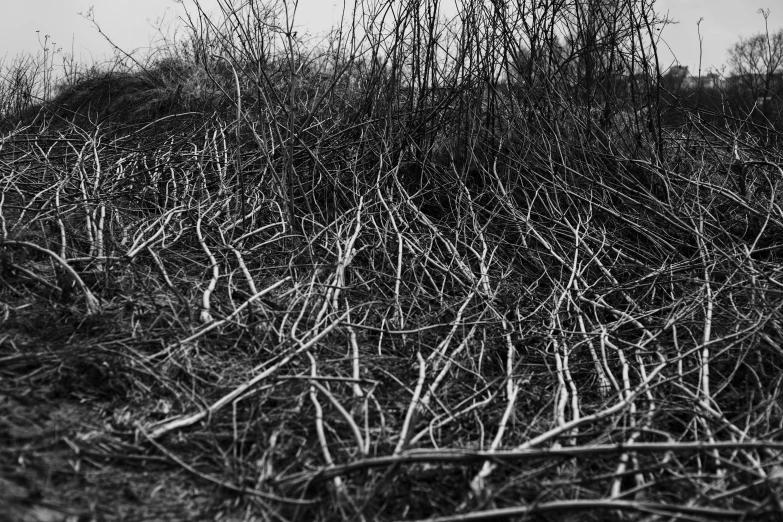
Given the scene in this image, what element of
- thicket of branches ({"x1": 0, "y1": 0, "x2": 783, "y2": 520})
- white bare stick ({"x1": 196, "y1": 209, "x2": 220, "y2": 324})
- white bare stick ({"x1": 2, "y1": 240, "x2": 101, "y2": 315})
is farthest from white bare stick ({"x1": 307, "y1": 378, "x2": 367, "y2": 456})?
white bare stick ({"x1": 2, "y1": 240, "x2": 101, "y2": 315})

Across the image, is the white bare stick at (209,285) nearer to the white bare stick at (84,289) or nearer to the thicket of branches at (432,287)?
the thicket of branches at (432,287)

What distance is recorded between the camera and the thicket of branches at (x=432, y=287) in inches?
82.7

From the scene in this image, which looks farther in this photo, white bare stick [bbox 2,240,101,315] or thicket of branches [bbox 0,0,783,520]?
white bare stick [bbox 2,240,101,315]

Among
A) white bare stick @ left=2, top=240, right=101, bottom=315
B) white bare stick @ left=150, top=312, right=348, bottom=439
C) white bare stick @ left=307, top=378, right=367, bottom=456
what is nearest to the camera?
white bare stick @ left=307, top=378, right=367, bottom=456

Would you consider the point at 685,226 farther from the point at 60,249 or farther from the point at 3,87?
the point at 3,87

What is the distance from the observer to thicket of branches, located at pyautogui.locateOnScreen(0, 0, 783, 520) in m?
2.10

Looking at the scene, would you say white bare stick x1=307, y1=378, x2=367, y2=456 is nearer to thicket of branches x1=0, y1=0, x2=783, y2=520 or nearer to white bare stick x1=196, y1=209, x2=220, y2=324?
thicket of branches x1=0, y1=0, x2=783, y2=520

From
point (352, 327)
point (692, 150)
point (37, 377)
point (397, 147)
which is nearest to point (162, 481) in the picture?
point (37, 377)

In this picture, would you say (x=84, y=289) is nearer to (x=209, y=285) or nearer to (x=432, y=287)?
(x=209, y=285)

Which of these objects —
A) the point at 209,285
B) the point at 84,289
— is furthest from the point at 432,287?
the point at 84,289

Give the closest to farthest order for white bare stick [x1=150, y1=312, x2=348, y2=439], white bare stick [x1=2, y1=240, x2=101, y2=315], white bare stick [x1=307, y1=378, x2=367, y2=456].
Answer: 1. white bare stick [x1=307, y1=378, x2=367, y2=456]
2. white bare stick [x1=150, y1=312, x2=348, y2=439]
3. white bare stick [x1=2, y1=240, x2=101, y2=315]

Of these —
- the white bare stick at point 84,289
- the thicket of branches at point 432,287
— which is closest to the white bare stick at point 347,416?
the thicket of branches at point 432,287

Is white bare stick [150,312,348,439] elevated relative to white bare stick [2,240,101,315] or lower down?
lower down

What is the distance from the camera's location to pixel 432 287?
11.7ft
